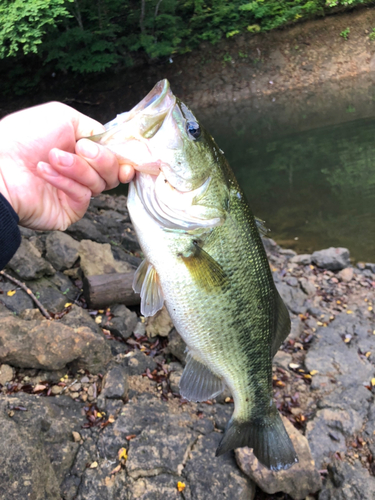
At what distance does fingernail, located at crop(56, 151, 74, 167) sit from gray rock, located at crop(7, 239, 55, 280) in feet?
10.6

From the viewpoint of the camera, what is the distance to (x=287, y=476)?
302 cm

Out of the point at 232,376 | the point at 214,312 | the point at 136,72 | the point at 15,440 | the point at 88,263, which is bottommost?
the point at 136,72

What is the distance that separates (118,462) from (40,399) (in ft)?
2.57

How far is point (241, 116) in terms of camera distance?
19.2m

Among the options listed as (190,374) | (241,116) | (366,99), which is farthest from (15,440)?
(366,99)

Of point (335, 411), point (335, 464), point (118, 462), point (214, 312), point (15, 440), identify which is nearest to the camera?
point (214, 312)

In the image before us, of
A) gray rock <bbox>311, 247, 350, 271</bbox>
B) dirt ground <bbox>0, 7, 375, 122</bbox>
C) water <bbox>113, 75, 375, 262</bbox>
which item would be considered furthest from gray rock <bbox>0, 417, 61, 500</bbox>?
dirt ground <bbox>0, 7, 375, 122</bbox>

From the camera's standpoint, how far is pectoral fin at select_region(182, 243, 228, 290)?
1940mm

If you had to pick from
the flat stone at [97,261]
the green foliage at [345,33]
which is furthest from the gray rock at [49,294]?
the green foliage at [345,33]

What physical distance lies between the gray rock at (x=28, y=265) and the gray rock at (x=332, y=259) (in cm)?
474

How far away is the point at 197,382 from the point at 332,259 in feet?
18.1

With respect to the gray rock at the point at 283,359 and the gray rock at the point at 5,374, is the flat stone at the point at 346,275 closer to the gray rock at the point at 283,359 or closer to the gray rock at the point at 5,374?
the gray rock at the point at 283,359

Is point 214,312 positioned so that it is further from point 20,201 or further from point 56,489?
point 56,489

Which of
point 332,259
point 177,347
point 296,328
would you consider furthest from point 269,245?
point 177,347
